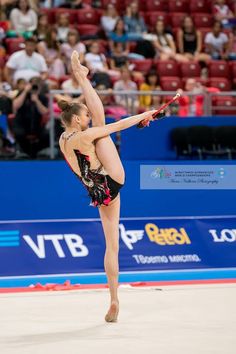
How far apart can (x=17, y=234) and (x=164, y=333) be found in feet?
8.56

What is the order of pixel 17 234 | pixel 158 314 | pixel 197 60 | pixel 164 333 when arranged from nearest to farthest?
pixel 164 333, pixel 158 314, pixel 17 234, pixel 197 60

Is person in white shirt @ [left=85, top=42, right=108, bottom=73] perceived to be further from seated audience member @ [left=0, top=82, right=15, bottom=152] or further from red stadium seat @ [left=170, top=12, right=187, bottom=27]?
red stadium seat @ [left=170, top=12, right=187, bottom=27]

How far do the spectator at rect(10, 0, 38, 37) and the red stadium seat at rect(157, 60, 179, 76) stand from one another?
217 cm

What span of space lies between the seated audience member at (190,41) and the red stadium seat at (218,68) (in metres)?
0.39

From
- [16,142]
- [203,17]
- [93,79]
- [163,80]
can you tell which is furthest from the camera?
[203,17]

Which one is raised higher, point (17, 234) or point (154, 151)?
point (17, 234)

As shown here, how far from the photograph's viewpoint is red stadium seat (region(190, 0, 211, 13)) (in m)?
16.6

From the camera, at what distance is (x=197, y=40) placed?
50.8 ft

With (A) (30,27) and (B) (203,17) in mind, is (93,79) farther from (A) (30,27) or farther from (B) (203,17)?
(B) (203,17)

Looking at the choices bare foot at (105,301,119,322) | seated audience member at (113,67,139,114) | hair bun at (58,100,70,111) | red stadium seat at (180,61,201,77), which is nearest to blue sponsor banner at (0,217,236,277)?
bare foot at (105,301,119,322)

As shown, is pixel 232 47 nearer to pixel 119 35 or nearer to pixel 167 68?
pixel 167 68

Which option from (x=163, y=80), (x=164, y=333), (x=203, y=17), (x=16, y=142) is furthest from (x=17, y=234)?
(x=203, y=17)

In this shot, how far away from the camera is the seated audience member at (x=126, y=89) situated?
12.3 metres

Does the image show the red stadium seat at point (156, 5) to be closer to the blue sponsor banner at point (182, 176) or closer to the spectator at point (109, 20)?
the spectator at point (109, 20)
